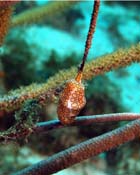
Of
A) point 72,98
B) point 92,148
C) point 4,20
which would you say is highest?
point 4,20

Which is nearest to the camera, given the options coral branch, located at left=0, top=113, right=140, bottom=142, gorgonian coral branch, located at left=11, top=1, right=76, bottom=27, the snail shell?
the snail shell

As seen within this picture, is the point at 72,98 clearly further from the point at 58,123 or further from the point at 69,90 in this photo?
the point at 58,123

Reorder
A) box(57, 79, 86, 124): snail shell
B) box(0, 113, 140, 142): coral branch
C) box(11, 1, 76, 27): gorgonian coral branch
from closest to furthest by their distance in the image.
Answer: box(57, 79, 86, 124): snail shell
box(0, 113, 140, 142): coral branch
box(11, 1, 76, 27): gorgonian coral branch

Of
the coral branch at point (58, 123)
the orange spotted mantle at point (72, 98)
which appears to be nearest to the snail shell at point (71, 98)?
the orange spotted mantle at point (72, 98)

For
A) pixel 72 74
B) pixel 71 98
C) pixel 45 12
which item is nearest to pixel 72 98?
pixel 71 98

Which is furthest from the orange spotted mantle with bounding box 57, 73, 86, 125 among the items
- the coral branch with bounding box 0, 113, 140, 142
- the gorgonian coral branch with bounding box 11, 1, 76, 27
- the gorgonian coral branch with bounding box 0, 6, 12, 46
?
the gorgonian coral branch with bounding box 11, 1, 76, 27

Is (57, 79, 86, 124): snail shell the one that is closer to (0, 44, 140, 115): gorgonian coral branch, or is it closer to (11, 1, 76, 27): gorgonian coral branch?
(0, 44, 140, 115): gorgonian coral branch

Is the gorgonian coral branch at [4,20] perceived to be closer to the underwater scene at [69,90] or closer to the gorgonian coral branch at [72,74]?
the underwater scene at [69,90]
